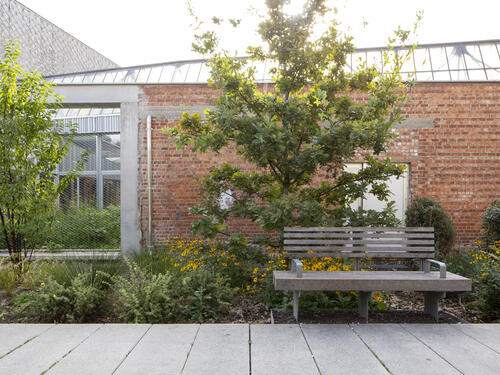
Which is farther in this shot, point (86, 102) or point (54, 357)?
point (86, 102)

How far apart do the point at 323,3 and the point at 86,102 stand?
5.36 m

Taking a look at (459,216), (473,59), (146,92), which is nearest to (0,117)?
(146,92)

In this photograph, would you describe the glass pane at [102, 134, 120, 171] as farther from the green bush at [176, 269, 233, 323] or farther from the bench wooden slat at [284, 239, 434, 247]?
the bench wooden slat at [284, 239, 434, 247]

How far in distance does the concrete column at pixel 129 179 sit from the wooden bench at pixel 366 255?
4.29 m

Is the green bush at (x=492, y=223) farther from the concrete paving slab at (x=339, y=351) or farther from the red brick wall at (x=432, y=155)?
the concrete paving slab at (x=339, y=351)

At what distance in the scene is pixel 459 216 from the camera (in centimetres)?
789

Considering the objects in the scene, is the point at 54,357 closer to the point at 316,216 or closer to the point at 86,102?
the point at 316,216

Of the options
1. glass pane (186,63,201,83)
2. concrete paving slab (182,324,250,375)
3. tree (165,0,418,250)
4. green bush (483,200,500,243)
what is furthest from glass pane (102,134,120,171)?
green bush (483,200,500,243)

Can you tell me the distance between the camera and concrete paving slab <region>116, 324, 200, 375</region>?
287cm

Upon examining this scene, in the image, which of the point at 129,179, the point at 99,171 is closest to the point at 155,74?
the point at 99,171

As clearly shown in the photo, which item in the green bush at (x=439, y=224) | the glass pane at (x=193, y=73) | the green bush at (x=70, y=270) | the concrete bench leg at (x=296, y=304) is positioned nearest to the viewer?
the concrete bench leg at (x=296, y=304)

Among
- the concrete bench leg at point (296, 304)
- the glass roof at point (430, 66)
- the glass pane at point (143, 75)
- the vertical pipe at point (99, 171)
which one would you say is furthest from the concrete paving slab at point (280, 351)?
the glass pane at point (143, 75)

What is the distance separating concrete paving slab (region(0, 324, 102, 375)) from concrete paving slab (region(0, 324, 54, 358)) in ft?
0.27

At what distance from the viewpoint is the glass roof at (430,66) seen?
10.9m
